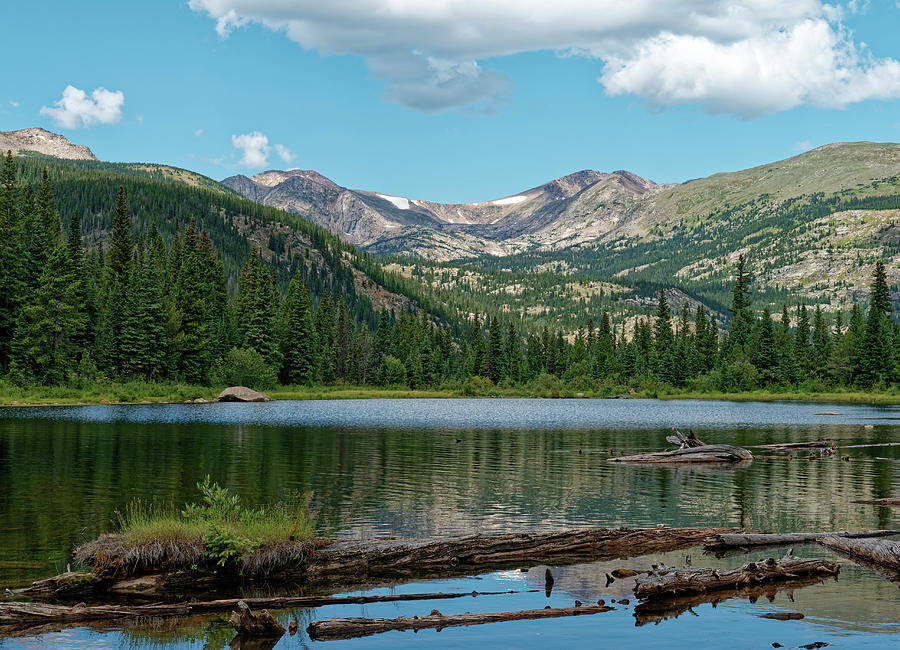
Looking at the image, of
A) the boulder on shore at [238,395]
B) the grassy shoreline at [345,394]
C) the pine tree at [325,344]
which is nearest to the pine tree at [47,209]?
the grassy shoreline at [345,394]

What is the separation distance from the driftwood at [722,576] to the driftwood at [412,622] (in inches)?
86.3

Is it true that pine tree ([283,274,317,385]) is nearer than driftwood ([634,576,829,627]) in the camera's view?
No

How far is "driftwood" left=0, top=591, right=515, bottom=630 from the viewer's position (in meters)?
16.3

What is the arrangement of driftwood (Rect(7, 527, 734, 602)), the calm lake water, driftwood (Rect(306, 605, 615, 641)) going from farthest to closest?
1. driftwood (Rect(7, 527, 734, 602))
2. the calm lake water
3. driftwood (Rect(306, 605, 615, 641))

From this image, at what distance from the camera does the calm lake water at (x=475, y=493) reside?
16781mm

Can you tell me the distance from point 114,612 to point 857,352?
551 feet

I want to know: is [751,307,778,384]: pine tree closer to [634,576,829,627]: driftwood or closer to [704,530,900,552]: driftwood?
[704,530,900,552]: driftwood

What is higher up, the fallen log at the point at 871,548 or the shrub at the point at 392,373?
the shrub at the point at 392,373

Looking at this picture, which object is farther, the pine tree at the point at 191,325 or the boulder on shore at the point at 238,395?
the pine tree at the point at 191,325

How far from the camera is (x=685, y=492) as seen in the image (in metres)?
37.1

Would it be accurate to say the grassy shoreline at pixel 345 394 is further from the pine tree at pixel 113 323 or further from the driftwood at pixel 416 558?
the driftwood at pixel 416 558

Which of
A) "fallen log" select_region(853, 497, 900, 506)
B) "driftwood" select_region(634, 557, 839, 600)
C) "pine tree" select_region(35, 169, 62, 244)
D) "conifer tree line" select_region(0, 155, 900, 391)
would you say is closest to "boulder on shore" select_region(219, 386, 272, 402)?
"conifer tree line" select_region(0, 155, 900, 391)

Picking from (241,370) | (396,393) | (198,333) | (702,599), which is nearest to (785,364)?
(396,393)

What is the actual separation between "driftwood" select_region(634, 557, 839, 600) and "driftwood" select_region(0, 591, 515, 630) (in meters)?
5.30
